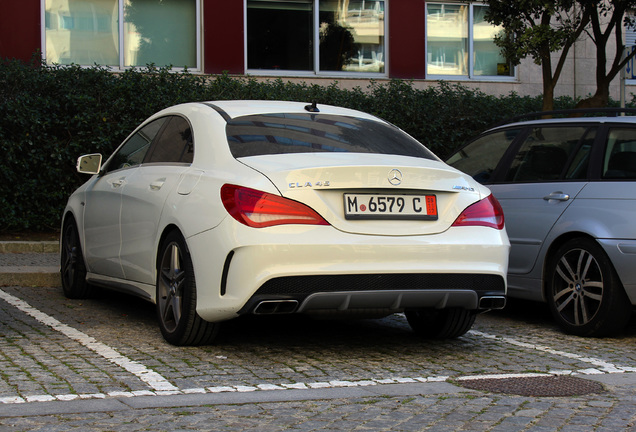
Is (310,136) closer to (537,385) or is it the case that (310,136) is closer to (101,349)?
(101,349)

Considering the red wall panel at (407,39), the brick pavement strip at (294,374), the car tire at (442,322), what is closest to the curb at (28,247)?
the brick pavement strip at (294,374)

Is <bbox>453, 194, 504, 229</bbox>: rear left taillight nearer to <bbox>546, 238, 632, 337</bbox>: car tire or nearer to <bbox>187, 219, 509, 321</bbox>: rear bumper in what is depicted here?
<bbox>187, 219, 509, 321</bbox>: rear bumper

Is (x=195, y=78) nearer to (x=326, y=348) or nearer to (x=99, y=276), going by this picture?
(x=99, y=276)

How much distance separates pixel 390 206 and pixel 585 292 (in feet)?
6.60

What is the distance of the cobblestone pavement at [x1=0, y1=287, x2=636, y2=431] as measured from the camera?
14.2ft

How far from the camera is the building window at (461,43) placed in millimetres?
17859

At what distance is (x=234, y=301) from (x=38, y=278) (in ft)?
14.1

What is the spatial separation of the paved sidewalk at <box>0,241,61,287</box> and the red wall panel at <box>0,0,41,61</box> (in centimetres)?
533

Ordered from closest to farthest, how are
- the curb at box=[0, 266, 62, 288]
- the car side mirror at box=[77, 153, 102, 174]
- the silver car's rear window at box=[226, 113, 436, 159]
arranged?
the silver car's rear window at box=[226, 113, 436, 159] < the car side mirror at box=[77, 153, 102, 174] < the curb at box=[0, 266, 62, 288]

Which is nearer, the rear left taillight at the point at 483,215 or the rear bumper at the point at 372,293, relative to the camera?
the rear bumper at the point at 372,293

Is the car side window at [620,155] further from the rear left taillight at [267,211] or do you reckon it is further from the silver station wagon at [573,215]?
the rear left taillight at [267,211]

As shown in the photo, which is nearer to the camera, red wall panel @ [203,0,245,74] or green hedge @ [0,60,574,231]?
green hedge @ [0,60,574,231]

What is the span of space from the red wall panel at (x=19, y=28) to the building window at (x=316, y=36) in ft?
11.5

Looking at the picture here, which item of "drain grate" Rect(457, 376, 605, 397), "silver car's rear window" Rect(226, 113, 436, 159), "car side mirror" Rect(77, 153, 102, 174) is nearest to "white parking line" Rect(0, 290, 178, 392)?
"car side mirror" Rect(77, 153, 102, 174)
